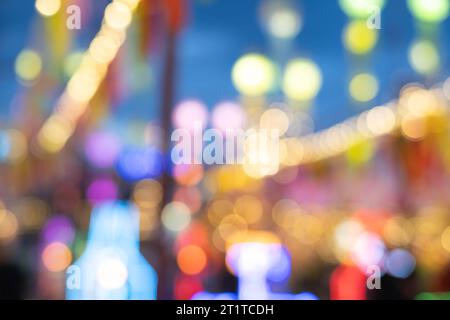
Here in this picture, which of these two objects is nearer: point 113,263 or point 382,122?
point 113,263

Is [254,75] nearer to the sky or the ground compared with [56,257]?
nearer to the sky

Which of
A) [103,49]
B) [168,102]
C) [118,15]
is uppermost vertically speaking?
[103,49]

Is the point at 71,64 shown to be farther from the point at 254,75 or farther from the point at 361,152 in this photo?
the point at 361,152

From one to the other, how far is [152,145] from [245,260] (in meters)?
1.40

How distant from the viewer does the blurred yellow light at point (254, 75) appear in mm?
4582

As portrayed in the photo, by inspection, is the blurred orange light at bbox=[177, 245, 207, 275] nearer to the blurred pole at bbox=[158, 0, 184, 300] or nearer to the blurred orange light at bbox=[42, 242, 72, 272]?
the blurred orange light at bbox=[42, 242, 72, 272]


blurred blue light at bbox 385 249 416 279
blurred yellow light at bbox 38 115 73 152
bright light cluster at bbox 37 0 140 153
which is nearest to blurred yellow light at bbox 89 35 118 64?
bright light cluster at bbox 37 0 140 153

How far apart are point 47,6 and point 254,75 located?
78.9 inches

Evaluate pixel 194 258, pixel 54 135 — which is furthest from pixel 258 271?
pixel 54 135

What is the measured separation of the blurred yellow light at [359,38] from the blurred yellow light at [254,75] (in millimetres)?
452

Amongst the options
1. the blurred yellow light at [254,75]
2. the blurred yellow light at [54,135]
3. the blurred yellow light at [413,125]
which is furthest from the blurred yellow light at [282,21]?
the blurred yellow light at [413,125]

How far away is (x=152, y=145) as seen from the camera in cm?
322

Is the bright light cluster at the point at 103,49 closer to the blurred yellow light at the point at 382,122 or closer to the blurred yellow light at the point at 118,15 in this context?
the blurred yellow light at the point at 118,15

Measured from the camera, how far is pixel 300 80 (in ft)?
19.0
